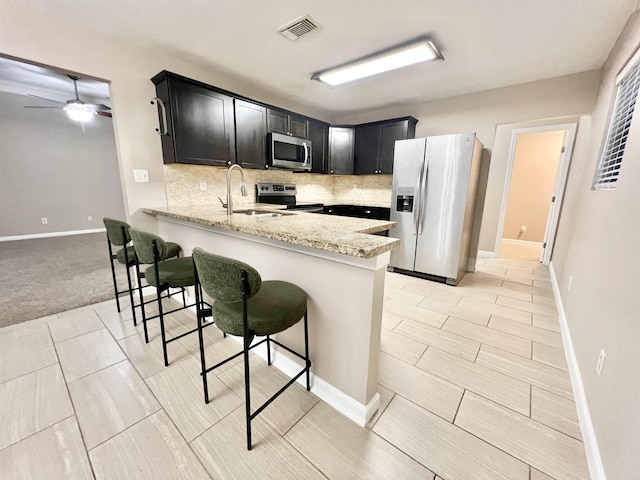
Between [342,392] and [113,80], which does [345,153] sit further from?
[342,392]

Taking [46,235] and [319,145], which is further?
[46,235]

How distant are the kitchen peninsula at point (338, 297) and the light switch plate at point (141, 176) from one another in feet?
5.06

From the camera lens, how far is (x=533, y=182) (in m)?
5.18

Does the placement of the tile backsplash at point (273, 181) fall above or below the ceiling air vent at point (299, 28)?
below

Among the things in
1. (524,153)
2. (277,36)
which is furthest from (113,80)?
(524,153)

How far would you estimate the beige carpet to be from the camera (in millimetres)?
2489

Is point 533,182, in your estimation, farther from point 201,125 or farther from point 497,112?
point 201,125

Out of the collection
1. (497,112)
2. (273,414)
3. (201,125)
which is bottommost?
(273,414)

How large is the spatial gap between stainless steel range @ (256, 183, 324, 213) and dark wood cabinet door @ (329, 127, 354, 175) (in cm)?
83

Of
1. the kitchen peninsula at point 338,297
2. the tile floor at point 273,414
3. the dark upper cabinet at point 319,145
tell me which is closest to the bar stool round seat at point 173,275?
the kitchen peninsula at point 338,297

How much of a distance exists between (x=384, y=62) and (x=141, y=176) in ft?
8.96

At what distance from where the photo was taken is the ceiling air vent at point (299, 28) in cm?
201

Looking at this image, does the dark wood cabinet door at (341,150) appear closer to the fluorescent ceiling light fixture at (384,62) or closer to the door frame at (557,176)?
the fluorescent ceiling light fixture at (384,62)

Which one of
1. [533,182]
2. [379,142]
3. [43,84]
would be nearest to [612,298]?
[379,142]
